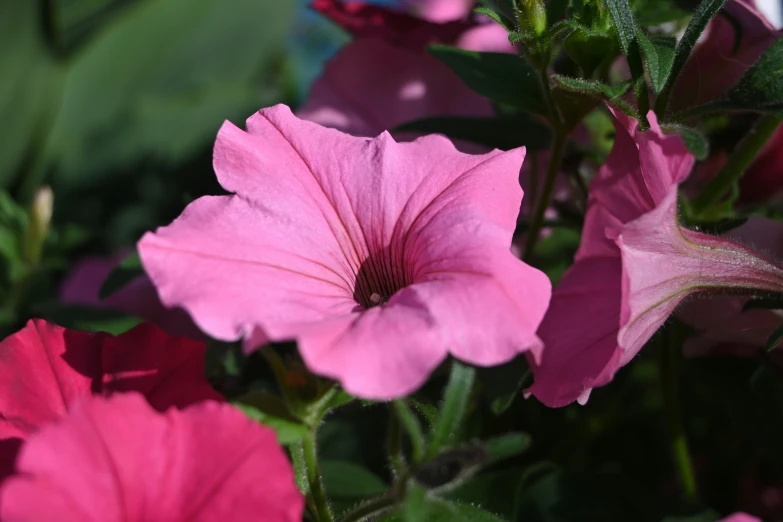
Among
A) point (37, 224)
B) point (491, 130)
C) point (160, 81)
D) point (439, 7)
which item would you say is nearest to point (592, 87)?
point (491, 130)

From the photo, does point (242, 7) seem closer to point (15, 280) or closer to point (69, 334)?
point (15, 280)

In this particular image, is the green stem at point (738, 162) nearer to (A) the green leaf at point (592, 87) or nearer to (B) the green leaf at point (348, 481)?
(A) the green leaf at point (592, 87)

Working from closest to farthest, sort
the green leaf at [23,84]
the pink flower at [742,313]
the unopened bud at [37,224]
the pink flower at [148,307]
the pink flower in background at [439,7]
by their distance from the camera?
the pink flower at [742,313]
the pink flower at [148,307]
the unopened bud at [37,224]
the green leaf at [23,84]
the pink flower in background at [439,7]

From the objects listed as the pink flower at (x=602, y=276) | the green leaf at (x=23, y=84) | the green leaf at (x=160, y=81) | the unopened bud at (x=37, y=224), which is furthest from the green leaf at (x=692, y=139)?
the green leaf at (x=23, y=84)

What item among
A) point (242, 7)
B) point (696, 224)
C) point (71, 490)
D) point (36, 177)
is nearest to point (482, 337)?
point (71, 490)

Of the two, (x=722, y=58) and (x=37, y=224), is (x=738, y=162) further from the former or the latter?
(x=37, y=224)

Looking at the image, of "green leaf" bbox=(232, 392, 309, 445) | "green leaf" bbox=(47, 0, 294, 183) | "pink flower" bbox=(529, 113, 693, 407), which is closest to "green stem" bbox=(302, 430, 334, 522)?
"green leaf" bbox=(232, 392, 309, 445)

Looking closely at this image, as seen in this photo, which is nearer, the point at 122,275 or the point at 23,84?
the point at 122,275
